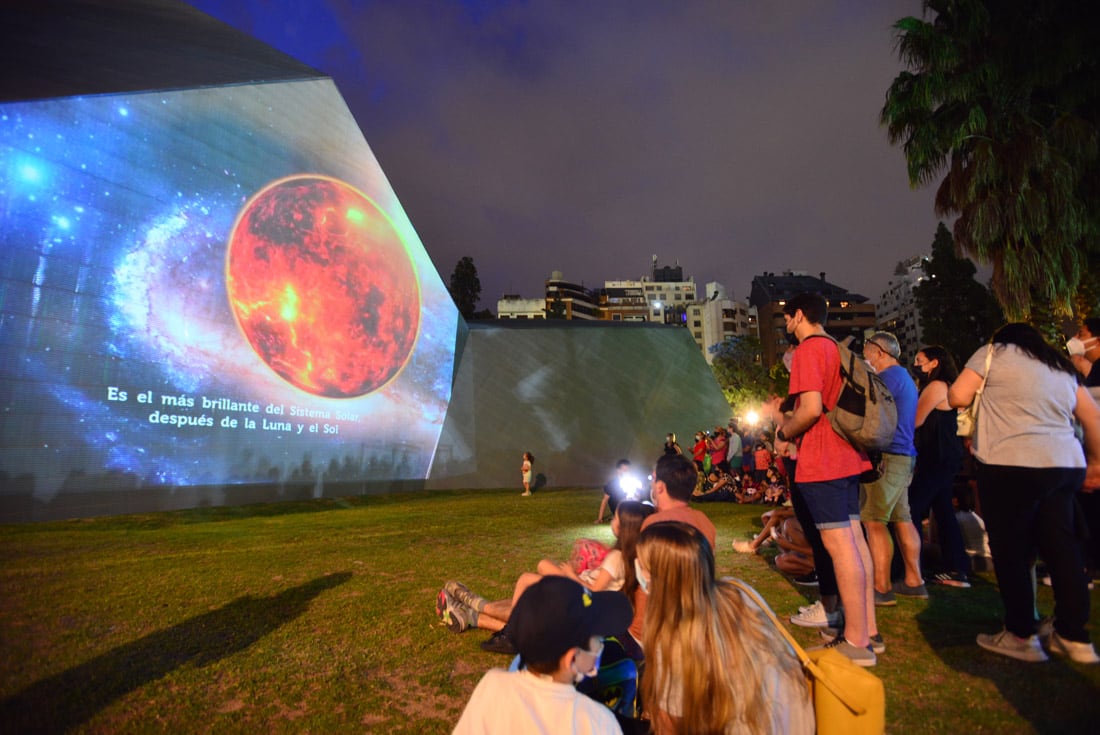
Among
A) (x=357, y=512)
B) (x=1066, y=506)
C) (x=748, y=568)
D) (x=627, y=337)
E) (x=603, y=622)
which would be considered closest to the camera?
(x=603, y=622)

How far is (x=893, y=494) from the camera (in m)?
4.12

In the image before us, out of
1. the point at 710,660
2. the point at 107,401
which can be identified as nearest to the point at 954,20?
the point at 710,660

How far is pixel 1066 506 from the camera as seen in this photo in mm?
3023

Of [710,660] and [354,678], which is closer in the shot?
[710,660]

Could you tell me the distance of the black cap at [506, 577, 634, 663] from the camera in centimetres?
153

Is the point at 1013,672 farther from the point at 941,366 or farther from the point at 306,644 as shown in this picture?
the point at 306,644

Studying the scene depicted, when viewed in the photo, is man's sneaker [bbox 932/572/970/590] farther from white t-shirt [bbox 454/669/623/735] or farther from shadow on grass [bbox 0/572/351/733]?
shadow on grass [bbox 0/572/351/733]

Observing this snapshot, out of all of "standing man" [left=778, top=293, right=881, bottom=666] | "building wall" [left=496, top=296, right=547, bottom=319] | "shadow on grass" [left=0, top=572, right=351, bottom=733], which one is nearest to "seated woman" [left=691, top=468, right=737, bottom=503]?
"shadow on grass" [left=0, top=572, right=351, bottom=733]

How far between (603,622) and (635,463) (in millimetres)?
19897

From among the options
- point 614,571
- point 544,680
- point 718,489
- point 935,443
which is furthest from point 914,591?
point 718,489

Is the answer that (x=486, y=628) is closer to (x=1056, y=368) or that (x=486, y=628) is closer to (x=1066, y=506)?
(x=1066, y=506)

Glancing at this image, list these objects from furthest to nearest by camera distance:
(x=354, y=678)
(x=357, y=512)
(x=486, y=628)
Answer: (x=357, y=512) < (x=486, y=628) < (x=354, y=678)

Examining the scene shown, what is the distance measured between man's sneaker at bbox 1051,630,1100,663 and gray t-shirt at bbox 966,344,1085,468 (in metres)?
0.92

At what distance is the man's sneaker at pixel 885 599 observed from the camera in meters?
4.24
